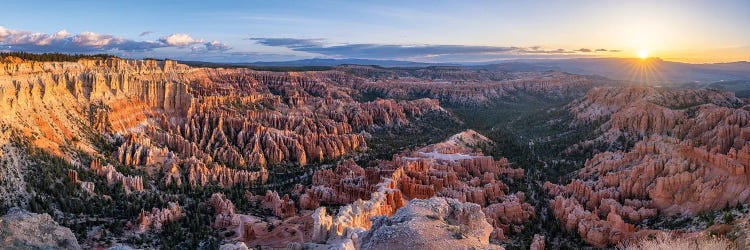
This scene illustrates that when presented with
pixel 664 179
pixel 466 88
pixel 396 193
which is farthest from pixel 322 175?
pixel 466 88

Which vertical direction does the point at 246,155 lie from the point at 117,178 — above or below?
below

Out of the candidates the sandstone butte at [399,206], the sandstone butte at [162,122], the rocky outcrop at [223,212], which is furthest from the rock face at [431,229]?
the sandstone butte at [162,122]

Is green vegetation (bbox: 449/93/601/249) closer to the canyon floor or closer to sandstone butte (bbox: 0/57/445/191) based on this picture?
the canyon floor

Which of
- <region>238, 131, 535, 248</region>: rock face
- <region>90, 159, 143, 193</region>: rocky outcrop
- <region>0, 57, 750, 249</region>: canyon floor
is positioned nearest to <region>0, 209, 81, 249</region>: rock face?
<region>0, 57, 750, 249</region>: canyon floor

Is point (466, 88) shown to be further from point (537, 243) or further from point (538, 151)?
point (537, 243)

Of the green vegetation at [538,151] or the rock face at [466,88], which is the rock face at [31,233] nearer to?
the green vegetation at [538,151]
